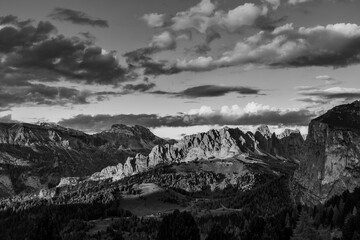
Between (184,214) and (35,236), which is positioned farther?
(184,214)

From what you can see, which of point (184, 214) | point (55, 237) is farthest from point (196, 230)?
point (55, 237)

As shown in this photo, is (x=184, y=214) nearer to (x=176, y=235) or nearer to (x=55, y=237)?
(x=176, y=235)

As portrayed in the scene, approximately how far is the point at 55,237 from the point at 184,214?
51.2 meters

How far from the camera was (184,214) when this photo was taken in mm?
196625

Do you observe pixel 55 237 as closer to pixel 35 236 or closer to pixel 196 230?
pixel 35 236

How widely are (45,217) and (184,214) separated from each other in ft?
177

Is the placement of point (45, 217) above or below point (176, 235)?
above

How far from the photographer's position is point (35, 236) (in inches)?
6309

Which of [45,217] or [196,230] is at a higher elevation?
[45,217]

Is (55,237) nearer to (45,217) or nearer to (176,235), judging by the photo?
(45,217)

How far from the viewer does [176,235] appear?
189m

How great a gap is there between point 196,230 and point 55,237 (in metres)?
54.1

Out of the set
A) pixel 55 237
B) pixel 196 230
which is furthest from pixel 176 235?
pixel 55 237

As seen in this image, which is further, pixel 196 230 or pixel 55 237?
pixel 196 230
